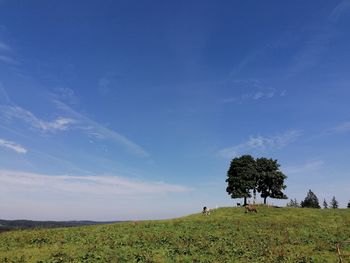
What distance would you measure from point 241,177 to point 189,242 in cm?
5350

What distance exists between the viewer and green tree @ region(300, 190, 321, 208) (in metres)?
130

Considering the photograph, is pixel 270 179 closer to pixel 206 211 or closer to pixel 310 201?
pixel 206 211

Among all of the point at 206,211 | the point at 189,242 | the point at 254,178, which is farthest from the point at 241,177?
the point at 189,242

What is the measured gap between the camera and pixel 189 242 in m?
37.4

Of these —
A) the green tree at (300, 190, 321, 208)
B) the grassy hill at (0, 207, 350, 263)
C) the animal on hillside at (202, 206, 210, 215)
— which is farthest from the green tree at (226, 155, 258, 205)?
the green tree at (300, 190, 321, 208)

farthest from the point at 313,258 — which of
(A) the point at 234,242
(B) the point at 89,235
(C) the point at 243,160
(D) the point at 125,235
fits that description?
(C) the point at 243,160

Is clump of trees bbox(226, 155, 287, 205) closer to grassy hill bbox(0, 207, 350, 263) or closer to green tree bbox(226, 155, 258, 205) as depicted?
green tree bbox(226, 155, 258, 205)

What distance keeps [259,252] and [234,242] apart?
4.64m

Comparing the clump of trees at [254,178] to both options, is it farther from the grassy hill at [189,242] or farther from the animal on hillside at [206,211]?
the grassy hill at [189,242]

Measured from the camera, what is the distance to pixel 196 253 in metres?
32.7

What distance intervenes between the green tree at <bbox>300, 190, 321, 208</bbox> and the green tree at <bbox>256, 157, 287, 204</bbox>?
41.3 metres

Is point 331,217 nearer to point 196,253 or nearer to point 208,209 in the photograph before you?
point 208,209

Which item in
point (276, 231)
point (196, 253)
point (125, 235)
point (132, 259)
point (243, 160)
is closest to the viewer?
point (132, 259)

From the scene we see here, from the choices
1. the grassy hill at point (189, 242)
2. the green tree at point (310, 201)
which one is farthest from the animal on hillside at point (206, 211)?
the green tree at point (310, 201)
